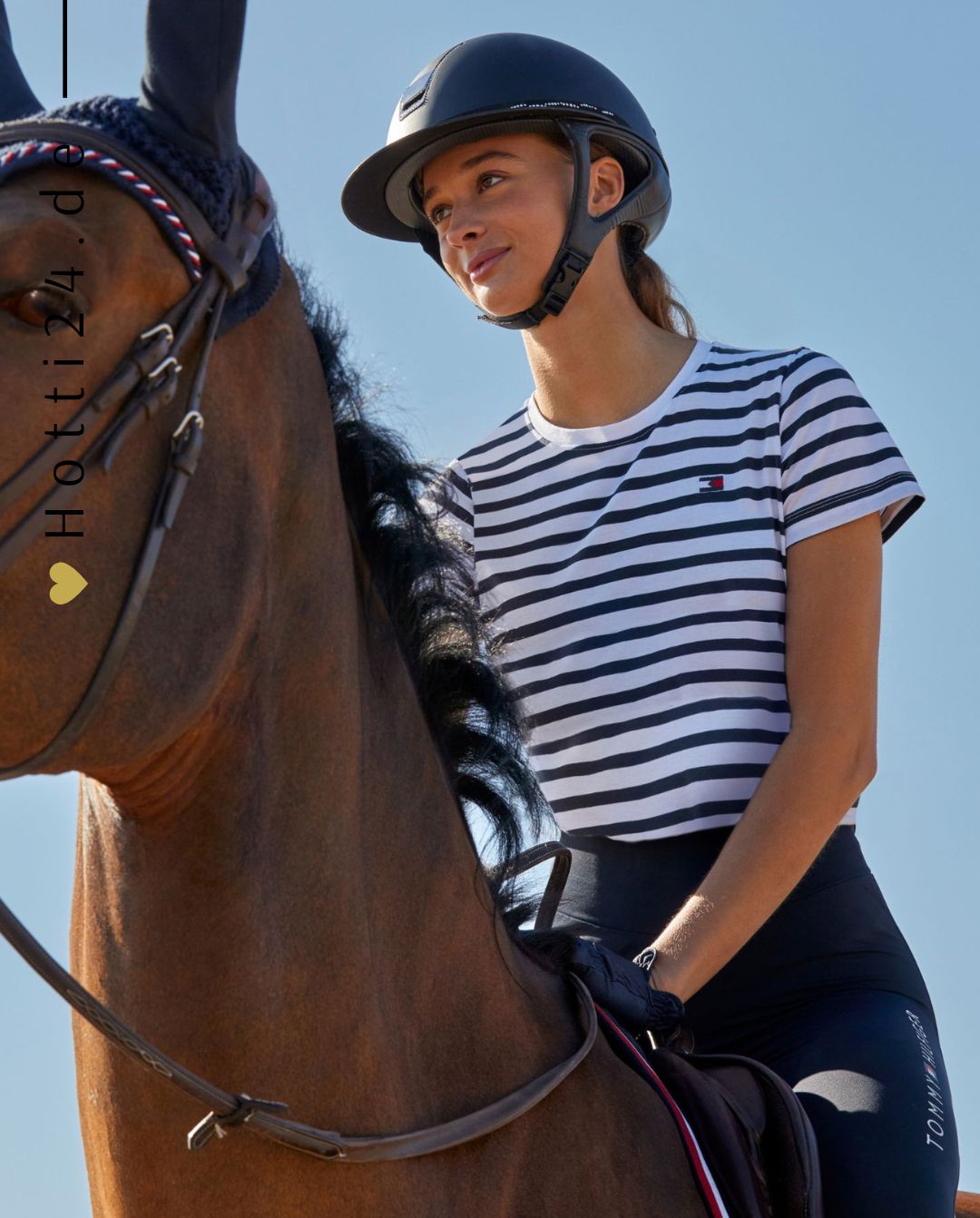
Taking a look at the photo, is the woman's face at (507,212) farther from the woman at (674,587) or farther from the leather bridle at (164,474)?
the leather bridle at (164,474)

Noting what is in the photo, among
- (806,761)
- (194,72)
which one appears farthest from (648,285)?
(194,72)

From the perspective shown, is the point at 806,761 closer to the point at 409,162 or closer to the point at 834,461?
the point at 834,461

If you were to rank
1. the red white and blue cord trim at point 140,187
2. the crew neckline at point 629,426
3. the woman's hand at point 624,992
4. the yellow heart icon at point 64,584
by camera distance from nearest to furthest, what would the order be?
the yellow heart icon at point 64,584 → the red white and blue cord trim at point 140,187 → the woman's hand at point 624,992 → the crew neckline at point 629,426

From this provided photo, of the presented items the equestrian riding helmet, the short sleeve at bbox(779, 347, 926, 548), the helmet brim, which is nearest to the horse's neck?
the short sleeve at bbox(779, 347, 926, 548)

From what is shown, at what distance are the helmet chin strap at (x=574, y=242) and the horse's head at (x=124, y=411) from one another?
1541 mm

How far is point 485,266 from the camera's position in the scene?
3.64 metres

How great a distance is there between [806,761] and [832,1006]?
54cm

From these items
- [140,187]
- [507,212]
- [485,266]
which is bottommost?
[140,187]

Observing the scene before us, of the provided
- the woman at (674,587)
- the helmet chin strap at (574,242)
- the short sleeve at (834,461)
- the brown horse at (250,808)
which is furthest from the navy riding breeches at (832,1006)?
the helmet chin strap at (574,242)

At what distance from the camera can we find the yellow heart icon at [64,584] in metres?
1.74

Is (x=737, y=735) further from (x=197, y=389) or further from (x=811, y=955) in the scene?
(x=197, y=389)

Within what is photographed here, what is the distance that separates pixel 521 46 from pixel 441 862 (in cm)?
231

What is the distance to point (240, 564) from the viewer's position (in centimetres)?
198

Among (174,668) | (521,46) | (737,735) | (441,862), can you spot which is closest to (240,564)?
(174,668)
